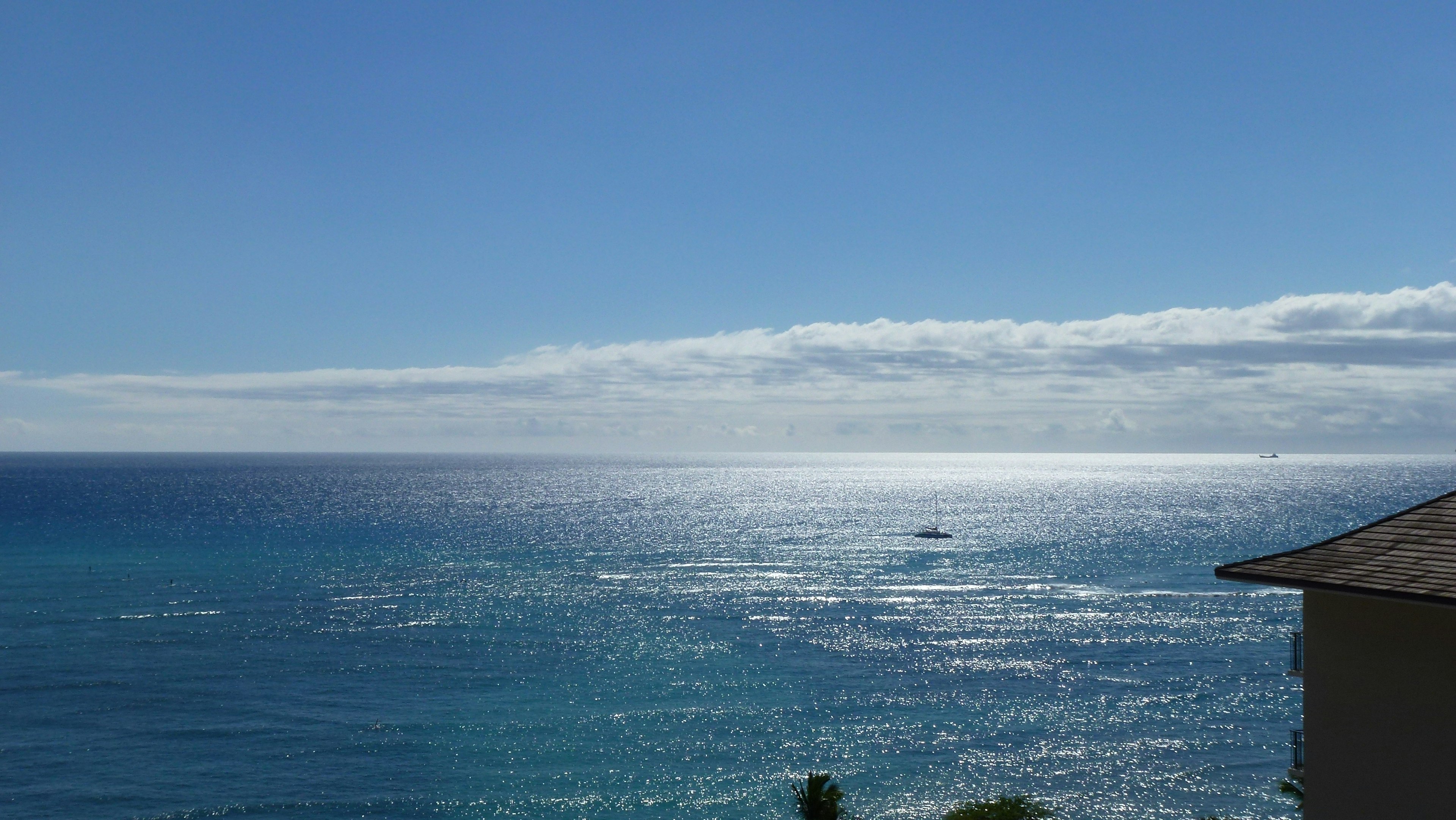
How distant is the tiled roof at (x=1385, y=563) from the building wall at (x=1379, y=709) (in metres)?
0.50

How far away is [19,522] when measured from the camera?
15375cm

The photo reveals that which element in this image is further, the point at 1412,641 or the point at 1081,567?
the point at 1081,567

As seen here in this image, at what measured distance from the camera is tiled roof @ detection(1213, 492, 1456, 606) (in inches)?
451

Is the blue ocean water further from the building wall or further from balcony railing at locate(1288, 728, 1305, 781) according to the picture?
the building wall

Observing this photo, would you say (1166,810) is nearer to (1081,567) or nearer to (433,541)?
(1081,567)

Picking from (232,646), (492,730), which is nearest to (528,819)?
(492,730)

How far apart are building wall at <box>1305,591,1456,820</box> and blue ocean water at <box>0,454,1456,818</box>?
34.9 m

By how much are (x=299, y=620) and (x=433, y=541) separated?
59.1 meters

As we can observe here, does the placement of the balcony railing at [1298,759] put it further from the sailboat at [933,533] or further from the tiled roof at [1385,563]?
the sailboat at [933,533]

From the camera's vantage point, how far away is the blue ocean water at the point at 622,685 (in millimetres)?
47219

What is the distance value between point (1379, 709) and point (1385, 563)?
2.03 metres

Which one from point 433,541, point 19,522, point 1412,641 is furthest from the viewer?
point 19,522

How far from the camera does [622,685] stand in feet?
213

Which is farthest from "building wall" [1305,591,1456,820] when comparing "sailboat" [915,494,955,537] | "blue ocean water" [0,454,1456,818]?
"sailboat" [915,494,955,537]
